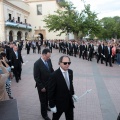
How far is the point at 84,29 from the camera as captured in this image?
3469 cm

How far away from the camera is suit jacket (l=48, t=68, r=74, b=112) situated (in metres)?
4.23

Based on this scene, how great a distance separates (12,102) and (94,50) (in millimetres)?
17441

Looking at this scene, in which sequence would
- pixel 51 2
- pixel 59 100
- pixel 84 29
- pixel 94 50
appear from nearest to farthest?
pixel 59 100 < pixel 94 50 < pixel 84 29 < pixel 51 2

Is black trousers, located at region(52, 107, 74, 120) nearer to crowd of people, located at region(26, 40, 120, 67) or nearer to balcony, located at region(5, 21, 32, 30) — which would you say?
crowd of people, located at region(26, 40, 120, 67)

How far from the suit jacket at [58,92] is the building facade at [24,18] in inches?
1490

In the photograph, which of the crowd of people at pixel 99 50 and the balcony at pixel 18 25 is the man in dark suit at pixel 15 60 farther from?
the balcony at pixel 18 25

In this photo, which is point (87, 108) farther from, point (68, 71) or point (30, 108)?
point (68, 71)

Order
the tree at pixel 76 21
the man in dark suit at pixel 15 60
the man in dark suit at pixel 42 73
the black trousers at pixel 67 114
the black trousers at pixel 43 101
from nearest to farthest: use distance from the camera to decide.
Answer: the black trousers at pixel 67 114 → the man in dark suit at pixel 42 73 → the black trousers at pixel 43 101 → the man in dark suit at pixel 15 60 → the tree at pixel 76 21

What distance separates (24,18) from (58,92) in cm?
5011

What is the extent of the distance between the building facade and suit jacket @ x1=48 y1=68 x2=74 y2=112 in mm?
37842

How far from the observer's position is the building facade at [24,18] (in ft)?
136

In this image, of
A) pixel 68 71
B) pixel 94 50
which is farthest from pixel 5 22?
pixel 68 71

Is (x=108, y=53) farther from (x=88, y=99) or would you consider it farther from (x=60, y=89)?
(x=60, y=89)

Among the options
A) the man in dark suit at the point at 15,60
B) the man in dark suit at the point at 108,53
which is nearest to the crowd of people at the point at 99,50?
the man in dark suit at the point at 108,53
